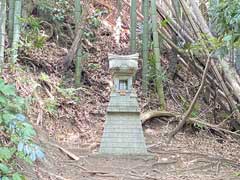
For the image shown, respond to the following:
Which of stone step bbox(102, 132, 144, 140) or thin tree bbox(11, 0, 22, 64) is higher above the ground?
thin tree bbox(11, 0, 22, 64)

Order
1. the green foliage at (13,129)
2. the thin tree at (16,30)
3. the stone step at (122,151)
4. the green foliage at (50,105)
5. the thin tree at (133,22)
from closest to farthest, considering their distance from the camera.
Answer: the green foliage at (13,129) → the stone step at (122,151) → the thin tree at (16,30) → the green foliage at (50,105) → the thin tree at (133,22)

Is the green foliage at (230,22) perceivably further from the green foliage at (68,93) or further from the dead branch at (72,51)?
the dead branch at (72,51)

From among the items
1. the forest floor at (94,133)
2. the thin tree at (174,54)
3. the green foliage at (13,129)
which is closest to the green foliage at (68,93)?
the forest floor at (94,133)

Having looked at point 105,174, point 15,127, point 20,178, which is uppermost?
point 15,127

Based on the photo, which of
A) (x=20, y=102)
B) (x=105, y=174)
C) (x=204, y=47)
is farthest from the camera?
(x=204, y=47)

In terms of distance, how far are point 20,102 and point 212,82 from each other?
666 cm

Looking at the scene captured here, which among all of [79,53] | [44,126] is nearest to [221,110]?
[79,53]

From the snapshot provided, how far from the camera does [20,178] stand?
1.80 m

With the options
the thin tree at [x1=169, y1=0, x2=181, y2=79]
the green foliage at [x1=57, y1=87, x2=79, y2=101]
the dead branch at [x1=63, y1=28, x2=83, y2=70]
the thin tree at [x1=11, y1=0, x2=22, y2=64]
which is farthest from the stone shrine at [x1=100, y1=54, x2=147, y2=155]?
the thin tree at [x1=169, y1=0, x2=181, y2=79]

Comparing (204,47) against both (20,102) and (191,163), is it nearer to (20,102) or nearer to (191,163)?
(191,163)

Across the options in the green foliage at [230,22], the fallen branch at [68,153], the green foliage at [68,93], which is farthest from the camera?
the green foliage at [68,93]

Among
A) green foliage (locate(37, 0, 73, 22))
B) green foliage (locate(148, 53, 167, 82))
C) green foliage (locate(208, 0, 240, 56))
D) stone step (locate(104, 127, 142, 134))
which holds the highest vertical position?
green foliage (locate(37, 0, 73, 22))

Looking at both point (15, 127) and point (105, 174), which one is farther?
point (105, 174)

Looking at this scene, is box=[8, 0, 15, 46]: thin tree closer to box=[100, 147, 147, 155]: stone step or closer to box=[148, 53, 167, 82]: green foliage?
box=[100, 147, 147, 155]: stone step
